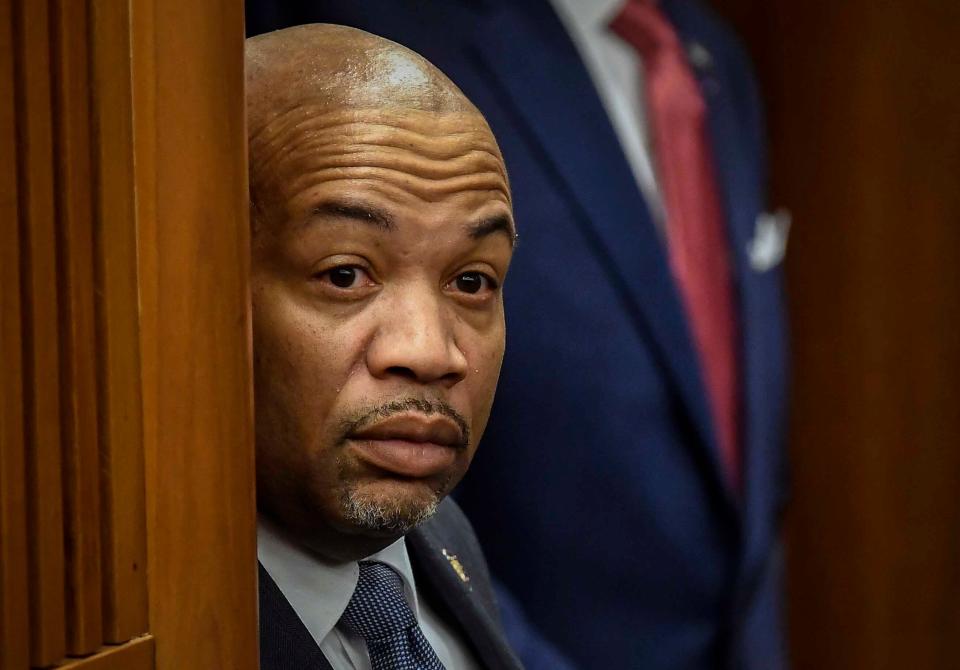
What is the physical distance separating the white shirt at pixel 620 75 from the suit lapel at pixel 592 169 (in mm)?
68

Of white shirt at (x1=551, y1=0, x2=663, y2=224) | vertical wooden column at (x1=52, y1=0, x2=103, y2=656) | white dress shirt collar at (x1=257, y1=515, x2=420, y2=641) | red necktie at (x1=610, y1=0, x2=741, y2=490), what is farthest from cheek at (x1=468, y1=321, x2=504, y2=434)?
red necktie at (x1=610, y1=0, x2=741, y2=490)

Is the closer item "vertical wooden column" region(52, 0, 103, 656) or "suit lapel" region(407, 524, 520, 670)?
"vertical wooden column" region(52, 0, 103, 656)

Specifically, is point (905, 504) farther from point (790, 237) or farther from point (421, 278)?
point (421, 278)

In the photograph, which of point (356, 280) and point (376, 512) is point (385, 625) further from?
point (356, 280)

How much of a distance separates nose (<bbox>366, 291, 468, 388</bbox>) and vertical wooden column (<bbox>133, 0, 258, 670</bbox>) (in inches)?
2.7

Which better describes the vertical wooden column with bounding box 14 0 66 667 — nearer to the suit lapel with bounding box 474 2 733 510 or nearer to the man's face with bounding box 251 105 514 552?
the man's face with bounding box 251 105 514 552

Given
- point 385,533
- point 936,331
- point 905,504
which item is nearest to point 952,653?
point 905,504

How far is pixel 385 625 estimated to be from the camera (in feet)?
2.29

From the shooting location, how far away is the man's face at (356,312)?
644 millimetres

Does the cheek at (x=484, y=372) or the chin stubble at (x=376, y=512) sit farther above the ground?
the cheek at (x=484, y=372)

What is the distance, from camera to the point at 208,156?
60 centimetres

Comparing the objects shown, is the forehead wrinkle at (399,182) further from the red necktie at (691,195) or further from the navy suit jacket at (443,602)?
the red necktie at (691,195)

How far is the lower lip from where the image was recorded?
0.65 meters

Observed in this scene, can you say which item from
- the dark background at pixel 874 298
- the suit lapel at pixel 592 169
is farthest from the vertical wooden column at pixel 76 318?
the dark background at pixel 874 298
